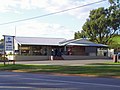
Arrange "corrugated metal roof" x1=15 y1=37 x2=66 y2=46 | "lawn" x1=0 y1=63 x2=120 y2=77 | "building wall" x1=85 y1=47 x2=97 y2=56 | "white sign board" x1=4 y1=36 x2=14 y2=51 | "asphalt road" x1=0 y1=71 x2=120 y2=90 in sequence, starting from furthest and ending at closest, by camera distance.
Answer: "building wall" x1=85 y1=47 x2=97 y2=56 → "corrugated metal roof" x1=15 y1=37 x2=66 y2=46 → "white sign board" x1=4 y1=36 x2=14 y2=51 → "lawn" x1=0 y1=63 x2=120 y2=77 → "asphalt road" x1=0 y1=71 x2=120 y2=90

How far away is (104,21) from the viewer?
277ft

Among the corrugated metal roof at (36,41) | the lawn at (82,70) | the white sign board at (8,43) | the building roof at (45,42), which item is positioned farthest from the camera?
the building roof at (45,42)

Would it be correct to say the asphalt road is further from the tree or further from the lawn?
the tree

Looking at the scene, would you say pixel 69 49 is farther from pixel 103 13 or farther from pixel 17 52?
pixel 103 13

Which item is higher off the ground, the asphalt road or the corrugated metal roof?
the corrugated metal roof

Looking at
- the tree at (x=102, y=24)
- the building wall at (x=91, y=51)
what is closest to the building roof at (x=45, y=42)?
the building wall at (x=91, y=51)

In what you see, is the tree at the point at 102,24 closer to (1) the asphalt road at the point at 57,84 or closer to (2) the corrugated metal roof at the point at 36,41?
(2) the corrugated metal roof at the point at 36,41

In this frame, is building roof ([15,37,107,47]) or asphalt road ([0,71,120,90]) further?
building roof ([15,37,107,47])

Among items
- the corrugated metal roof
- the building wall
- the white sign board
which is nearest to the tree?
the building wall

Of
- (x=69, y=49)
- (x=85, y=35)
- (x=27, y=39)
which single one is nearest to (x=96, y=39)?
(x=85, y=35)

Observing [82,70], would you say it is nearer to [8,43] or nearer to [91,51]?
[8,43]

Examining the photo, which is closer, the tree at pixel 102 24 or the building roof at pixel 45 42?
the building roof at pixel 45 42

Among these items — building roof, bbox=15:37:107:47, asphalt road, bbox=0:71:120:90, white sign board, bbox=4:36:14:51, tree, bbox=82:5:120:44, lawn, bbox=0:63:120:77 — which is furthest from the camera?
tree, bbox=82:5:120:44

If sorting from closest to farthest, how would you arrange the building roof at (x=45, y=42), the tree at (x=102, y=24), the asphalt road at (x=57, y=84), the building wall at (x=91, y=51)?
the asphalt road at (x=57, y=84) → the building roof at (x=45, y=42) → the building wall at (x=91, y=51) → the tree at (x=102, y=24)
